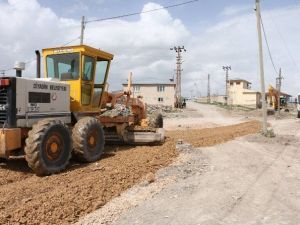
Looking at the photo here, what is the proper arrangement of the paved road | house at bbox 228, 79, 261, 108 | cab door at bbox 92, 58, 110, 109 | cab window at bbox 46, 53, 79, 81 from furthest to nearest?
house at bbox 228, 79, 261, 108
the paved road
cab door at bbox 92, 58, 110, 109
cab window at bbox 46, 53, 79, 81

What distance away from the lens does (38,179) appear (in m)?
9.11

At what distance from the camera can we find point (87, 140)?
1113 centimetres

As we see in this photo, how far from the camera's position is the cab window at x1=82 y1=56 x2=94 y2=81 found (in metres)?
12.1

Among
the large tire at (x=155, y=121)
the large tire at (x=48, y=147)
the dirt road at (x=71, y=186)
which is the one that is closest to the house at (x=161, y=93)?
the large tire at (x=155, y=121)

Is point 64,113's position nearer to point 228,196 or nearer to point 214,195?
point 214,195

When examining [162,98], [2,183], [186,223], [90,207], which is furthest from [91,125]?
[162,98]

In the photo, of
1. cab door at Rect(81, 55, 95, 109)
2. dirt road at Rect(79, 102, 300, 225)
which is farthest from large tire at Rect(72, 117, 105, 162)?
dirt road at Rect(79, 102, 300, 225)

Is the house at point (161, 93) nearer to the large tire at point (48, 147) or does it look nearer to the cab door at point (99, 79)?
the cab door at point (99, 79)

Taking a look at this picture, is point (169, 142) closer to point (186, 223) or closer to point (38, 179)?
point (38, 179)

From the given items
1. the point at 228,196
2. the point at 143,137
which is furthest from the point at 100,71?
the point at 228,196

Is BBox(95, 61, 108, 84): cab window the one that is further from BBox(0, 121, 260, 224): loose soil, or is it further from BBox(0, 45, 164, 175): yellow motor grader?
BBox(0, 121, 260, 224): loose soil

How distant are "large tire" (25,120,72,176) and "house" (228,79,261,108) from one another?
90.3 m

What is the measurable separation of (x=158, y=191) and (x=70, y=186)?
1666 millimetres

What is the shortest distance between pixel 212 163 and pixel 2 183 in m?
5.20
